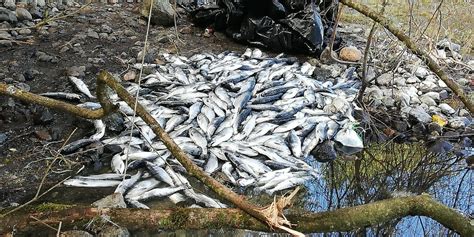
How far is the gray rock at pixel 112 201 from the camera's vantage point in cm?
397

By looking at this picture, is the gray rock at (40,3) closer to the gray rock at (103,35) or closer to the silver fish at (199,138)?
the gray rock at (103,35)

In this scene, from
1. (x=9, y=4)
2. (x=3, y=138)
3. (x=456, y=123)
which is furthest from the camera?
(x=9, y=4)

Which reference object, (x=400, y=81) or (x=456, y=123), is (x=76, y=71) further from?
(x=456, y=123)

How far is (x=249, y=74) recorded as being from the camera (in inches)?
269

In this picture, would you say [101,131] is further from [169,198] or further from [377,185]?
[377,185]

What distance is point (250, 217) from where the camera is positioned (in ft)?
9.09

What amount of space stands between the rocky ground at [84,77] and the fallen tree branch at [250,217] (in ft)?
4.46

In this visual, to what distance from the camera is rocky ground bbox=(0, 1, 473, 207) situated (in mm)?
4824

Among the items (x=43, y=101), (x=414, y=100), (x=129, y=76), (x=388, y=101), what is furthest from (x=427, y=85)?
(x=43, y=101)

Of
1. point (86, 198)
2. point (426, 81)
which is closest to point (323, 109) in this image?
point (426, 81)

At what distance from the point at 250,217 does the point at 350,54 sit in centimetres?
552

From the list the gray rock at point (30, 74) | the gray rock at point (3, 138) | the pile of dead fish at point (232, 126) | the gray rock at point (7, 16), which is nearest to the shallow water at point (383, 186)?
the pile of dead fish at point (232, 126)

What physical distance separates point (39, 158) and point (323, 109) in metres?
3.32

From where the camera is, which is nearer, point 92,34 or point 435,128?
point 435,128
